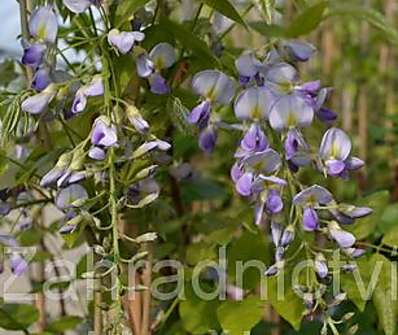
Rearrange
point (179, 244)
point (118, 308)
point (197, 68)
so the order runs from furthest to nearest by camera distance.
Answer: point (179, 244) < point (197, 68) < point (118, 308)

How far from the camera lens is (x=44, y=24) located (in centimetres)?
76

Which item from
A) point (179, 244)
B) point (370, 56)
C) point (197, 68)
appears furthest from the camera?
point (370, 56)

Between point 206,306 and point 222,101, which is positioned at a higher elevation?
point 222,101

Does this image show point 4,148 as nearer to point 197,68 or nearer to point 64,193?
point 64,193

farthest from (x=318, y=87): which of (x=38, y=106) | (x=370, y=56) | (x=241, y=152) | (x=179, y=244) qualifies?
(x=370, y=56)

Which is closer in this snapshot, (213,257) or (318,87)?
(318,87)

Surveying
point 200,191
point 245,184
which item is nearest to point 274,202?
point 245,184

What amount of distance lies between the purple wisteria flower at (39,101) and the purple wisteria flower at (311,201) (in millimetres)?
214

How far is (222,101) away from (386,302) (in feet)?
0.87

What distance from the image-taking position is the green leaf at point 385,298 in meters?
0.90

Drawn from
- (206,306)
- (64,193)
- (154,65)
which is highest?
(154,65)

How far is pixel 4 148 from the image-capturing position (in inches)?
31.6

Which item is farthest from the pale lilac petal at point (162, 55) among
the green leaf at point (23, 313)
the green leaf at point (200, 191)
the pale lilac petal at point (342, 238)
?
the green leaf at point (200, 191)

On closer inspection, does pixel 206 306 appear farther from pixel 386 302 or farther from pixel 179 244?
pixel 179 244
